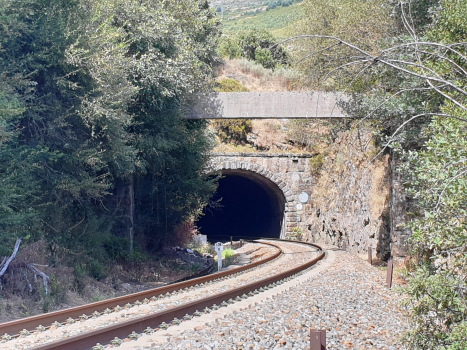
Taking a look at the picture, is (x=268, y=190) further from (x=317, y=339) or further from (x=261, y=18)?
(x=261, y=18)

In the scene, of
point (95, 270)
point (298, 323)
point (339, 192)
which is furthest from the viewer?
point (339, 192)

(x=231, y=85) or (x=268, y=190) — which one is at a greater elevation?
(x=231, y=85)

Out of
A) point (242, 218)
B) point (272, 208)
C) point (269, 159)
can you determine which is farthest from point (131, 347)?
point (242, 218)

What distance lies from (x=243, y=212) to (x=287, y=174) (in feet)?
27.4

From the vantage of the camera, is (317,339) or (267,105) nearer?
(317,339)

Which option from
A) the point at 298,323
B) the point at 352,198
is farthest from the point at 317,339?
the point at 352,198

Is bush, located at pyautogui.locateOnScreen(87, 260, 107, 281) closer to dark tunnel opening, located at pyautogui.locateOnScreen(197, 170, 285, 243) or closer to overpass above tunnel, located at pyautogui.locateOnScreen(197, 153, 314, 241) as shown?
overpass above tunnel, located at pyautogui.locateOnScreen(197, 153, 314, 241)

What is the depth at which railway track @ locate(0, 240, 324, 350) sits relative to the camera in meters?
6.33

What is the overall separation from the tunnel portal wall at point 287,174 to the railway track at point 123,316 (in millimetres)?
15894

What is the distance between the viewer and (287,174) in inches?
1129

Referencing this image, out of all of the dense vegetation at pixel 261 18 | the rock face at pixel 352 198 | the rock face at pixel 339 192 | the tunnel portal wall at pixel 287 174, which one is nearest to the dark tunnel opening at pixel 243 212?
the rock face at pixel 339 192

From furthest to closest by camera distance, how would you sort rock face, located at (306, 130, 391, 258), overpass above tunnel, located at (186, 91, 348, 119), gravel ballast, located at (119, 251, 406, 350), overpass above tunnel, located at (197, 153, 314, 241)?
1. overpass above tunnel, located at (197, 153, 314, 241)
2. rock face, located at (306, 130, 391, 258)
3. overpass above tunnel, located at (186, 91, 348, 119)
4. gravel ballast, located at (119, 251, 406, 350)

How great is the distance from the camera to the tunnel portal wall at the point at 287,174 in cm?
2842

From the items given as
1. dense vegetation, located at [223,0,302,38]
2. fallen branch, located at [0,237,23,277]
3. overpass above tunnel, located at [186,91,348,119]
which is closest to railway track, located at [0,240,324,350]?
fallen branch, located at [0,237,23,277]
